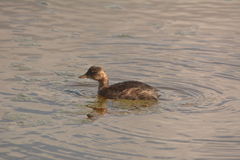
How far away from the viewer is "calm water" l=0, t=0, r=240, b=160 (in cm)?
987

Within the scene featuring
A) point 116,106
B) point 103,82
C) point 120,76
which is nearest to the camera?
point 116,106

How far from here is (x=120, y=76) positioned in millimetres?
14117

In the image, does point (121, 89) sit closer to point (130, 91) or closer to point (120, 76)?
point (130, 91)

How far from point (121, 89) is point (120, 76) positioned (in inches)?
61.0

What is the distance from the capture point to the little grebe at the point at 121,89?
40.4 feet

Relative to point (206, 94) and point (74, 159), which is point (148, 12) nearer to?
point (206, 94)

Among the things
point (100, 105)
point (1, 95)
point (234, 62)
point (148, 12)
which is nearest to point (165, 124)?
point (100, 105)

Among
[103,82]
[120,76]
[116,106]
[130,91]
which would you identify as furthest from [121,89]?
[120,76]

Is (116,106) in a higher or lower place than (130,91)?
lower

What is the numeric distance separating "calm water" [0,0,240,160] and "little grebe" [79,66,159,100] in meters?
0.21

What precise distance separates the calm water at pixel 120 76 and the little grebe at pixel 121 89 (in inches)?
8.1

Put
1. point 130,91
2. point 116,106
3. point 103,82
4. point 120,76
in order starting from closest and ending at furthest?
point 116,106
point 130,91
point 103,82
point 120,76

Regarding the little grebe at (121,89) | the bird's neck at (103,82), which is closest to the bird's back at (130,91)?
the little grebe at (121,89)

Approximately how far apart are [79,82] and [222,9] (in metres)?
7.92
